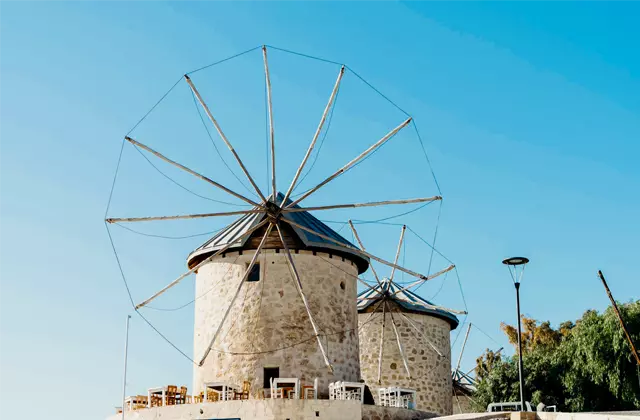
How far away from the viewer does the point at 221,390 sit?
20.7 m

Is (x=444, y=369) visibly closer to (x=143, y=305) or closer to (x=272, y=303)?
(x=272, y=303)

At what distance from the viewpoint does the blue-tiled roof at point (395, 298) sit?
28359 millimetres

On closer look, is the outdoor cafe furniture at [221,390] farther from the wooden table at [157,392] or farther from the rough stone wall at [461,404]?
the rough stone wall at [461,404]

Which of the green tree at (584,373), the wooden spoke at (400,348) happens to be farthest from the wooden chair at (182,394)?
the green tree at (584,373)

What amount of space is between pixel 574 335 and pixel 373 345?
6727mm

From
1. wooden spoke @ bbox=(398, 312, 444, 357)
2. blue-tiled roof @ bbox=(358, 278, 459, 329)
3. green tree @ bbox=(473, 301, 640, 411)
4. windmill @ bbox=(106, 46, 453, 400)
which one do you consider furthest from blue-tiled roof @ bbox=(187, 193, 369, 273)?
green tree @ bbox=(473, 301, 640, 411)

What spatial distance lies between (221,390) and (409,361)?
913 cm

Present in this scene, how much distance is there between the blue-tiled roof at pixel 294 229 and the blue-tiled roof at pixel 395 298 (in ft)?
15.7

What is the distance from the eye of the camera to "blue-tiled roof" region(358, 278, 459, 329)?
Result: 28359 mm

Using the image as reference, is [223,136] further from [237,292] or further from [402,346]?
[402,346]

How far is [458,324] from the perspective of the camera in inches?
1195

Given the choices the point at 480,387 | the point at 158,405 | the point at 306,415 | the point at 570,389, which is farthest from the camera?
the point at 480,387

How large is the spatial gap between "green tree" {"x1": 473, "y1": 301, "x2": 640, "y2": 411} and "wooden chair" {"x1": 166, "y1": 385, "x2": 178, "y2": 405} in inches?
529

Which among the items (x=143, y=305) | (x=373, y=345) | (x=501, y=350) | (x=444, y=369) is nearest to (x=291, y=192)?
(x=143, y=305)
